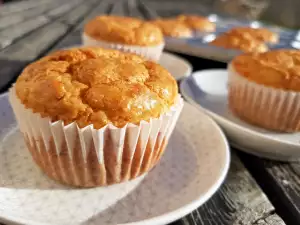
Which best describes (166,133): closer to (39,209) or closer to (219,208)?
(219,208)

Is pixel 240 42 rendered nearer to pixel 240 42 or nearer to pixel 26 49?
pixel 240 42

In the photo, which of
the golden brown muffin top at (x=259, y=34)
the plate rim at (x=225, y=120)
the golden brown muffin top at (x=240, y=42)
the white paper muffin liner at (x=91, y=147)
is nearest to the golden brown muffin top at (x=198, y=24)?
the golden brown muffin top at (x=259, y=34)

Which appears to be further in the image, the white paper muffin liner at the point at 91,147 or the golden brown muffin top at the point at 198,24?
the golden brown muffin top at the point at 198,24

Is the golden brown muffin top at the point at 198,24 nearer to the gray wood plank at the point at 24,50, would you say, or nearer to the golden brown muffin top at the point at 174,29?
the golden brown muffin top at the point at 174,29

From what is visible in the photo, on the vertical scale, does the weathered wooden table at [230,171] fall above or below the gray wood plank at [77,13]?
above

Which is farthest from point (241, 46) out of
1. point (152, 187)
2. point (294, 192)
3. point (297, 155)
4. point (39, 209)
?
point (39, 209)

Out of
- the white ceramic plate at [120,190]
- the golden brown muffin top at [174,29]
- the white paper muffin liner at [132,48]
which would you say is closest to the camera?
the white ceramic plate at [120,190]
